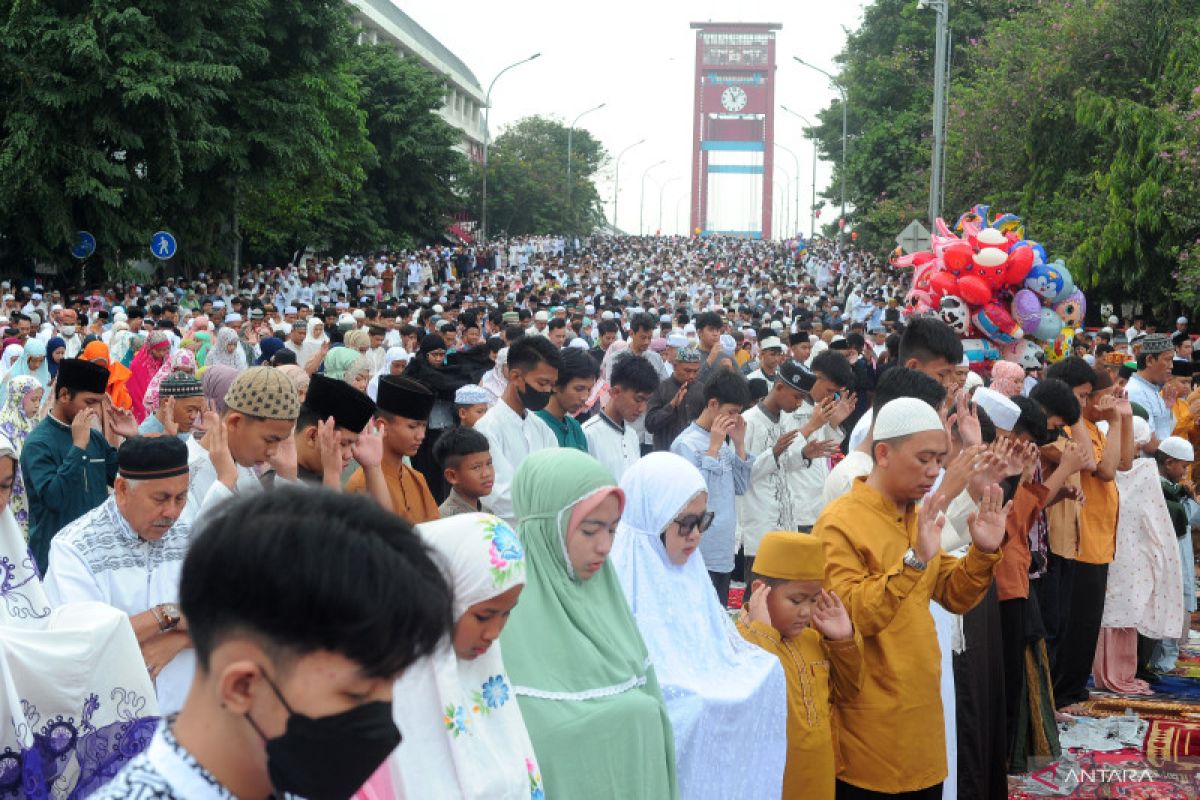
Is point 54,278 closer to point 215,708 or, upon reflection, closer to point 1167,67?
point 1167,67

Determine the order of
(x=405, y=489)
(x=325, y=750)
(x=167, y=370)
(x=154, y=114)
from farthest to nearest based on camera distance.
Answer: (x=154, y=114) → (x=167, y=370) → (x=405, y=489) → (x=325, y=750)

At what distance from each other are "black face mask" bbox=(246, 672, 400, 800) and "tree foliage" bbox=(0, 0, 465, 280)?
23806 mm

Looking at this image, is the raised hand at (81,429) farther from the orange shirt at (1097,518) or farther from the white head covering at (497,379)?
the orange shirt at (1097,518)

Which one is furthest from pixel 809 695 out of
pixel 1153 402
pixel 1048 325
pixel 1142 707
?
pixel 1048 325

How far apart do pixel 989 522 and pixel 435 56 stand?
64.8m

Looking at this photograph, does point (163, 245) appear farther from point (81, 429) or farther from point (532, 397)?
point (532, 397)

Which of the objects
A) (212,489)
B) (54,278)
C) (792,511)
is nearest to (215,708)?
(212,489)

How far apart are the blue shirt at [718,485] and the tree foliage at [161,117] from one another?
755 inches

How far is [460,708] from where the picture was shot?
309 centimetres

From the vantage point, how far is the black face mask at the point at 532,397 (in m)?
6.75

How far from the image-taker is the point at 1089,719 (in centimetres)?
754

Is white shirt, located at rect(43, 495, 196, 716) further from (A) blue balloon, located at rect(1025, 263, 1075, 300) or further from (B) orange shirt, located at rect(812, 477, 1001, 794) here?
(A) blue balloon, located at rect(1025, 263, 1075, 300)

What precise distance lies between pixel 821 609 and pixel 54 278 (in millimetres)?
26616

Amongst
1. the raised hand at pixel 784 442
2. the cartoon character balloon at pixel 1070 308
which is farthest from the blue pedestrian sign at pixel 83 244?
the raised hand at pixel 784 442
